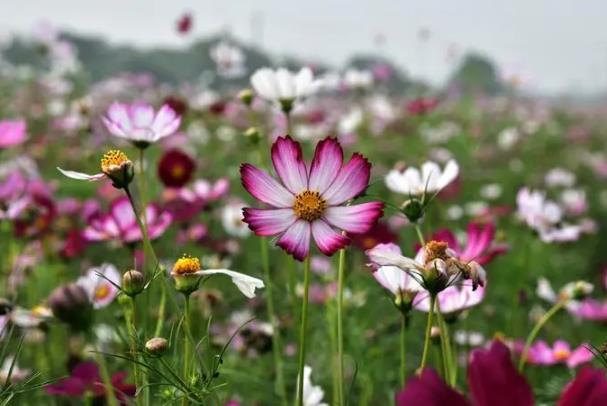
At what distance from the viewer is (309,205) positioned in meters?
0.58

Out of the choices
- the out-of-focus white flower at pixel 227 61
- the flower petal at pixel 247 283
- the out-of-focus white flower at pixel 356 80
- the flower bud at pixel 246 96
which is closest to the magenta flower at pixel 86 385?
the flower petal at pixel 247 283

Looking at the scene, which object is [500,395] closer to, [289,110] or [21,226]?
[289,110]

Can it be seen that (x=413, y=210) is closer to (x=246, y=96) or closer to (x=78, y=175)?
(x=78, y=175)

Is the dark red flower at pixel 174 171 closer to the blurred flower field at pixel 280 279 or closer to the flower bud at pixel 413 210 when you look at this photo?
the blurred flower field at pixel 280 279

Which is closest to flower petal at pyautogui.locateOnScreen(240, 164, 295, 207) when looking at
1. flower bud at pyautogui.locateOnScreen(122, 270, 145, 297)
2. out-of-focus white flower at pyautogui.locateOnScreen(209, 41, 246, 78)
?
flower bud at pyautogui.locateOnScreen(122, 270, 145, 297)

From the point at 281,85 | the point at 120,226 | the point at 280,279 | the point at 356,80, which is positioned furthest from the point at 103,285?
the point at 356,80

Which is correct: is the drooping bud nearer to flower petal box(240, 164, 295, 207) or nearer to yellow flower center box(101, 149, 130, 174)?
yellow flower center box(101, 149, 130, 174)

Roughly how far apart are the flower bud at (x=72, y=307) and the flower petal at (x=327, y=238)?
0.21 m

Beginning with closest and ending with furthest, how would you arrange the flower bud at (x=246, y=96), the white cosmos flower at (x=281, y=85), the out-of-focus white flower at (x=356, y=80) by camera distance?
the white cosmos flower at (x=281, y=85)
the flower bud at (x=246, y=96)
the out-of-focus white flower at (x=356, y=80)

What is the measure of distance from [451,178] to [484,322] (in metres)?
1.36

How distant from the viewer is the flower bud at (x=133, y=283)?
1.86ft

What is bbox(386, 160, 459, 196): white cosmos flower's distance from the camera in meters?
0.74

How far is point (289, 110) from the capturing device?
3.28ft

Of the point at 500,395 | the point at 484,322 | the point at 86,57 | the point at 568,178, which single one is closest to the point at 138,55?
the point at 86,57
